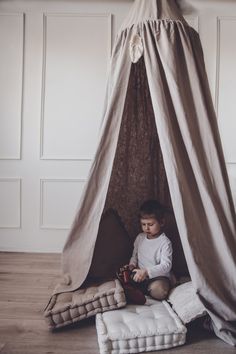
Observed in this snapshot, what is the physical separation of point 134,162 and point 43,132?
1296mm

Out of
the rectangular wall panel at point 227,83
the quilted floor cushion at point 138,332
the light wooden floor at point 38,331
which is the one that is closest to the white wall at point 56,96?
the rectangular wall panel at point 227,83

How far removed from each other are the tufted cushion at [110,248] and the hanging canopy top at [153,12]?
1.22 meters

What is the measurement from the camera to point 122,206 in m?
2.62

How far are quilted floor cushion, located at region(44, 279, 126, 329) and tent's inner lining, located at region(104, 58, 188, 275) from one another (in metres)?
0.74

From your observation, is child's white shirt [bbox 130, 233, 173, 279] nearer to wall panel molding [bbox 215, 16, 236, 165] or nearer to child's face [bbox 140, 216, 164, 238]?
child's face [bbox 140, 216, 164, 238]

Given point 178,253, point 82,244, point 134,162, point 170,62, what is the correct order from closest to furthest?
1. point 170,62
2. point 82,244
3. point 178,253
4. point 134,162

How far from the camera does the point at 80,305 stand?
188 cm

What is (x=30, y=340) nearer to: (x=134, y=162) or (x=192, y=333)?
(x=192, y=333)

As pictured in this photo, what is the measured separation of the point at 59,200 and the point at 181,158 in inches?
77.0

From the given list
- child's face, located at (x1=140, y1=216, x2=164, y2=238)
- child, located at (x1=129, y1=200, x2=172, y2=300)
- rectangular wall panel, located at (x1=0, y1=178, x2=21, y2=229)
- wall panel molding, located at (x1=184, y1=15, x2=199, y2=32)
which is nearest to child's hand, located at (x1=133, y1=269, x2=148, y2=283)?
child, located at (x1=129, y1=200, x2=172, y2=300)

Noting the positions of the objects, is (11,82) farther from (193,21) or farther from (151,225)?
(151,225)

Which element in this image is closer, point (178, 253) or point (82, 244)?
point (82, 244)

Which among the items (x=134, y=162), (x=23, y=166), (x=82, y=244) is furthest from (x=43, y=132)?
(x=82, y=244)

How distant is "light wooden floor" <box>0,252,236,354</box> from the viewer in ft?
5.48
